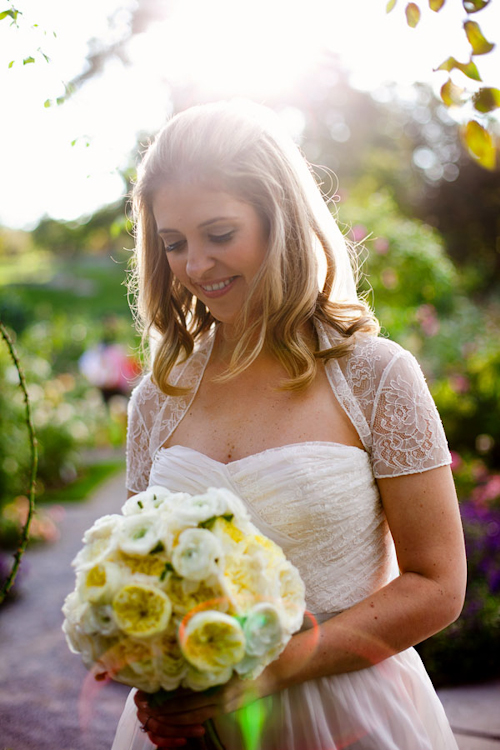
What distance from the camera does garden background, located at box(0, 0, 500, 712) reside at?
155 inches

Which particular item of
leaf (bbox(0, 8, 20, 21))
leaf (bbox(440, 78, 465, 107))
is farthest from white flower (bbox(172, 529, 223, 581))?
leaf (bbox(0, 8, 20, 21))

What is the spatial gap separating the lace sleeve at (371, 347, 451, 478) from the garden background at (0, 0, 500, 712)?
65 cm

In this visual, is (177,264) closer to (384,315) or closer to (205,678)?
(205,678)

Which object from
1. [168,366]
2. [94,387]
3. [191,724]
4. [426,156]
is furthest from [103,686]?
[426,156]

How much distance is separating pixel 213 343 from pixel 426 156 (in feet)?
78.3

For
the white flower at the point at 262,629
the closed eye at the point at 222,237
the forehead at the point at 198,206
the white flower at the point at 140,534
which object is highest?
the forehead at the point at 198,206

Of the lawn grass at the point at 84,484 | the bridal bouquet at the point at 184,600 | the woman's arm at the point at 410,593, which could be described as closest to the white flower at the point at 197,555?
the bridal bouquet at the point at 184,600

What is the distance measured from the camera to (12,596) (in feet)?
18.5

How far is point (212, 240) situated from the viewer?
1.90 metres

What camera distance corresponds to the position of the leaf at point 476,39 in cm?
123

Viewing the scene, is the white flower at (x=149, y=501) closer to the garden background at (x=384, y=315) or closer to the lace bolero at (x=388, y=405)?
the lace bolero at (x=388, y=405)

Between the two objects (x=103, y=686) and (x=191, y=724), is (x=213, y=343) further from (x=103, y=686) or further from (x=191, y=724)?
(x=103, y=686)

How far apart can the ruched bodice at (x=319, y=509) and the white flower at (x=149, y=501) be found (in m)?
0.45

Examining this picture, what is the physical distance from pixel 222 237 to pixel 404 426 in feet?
2.49
